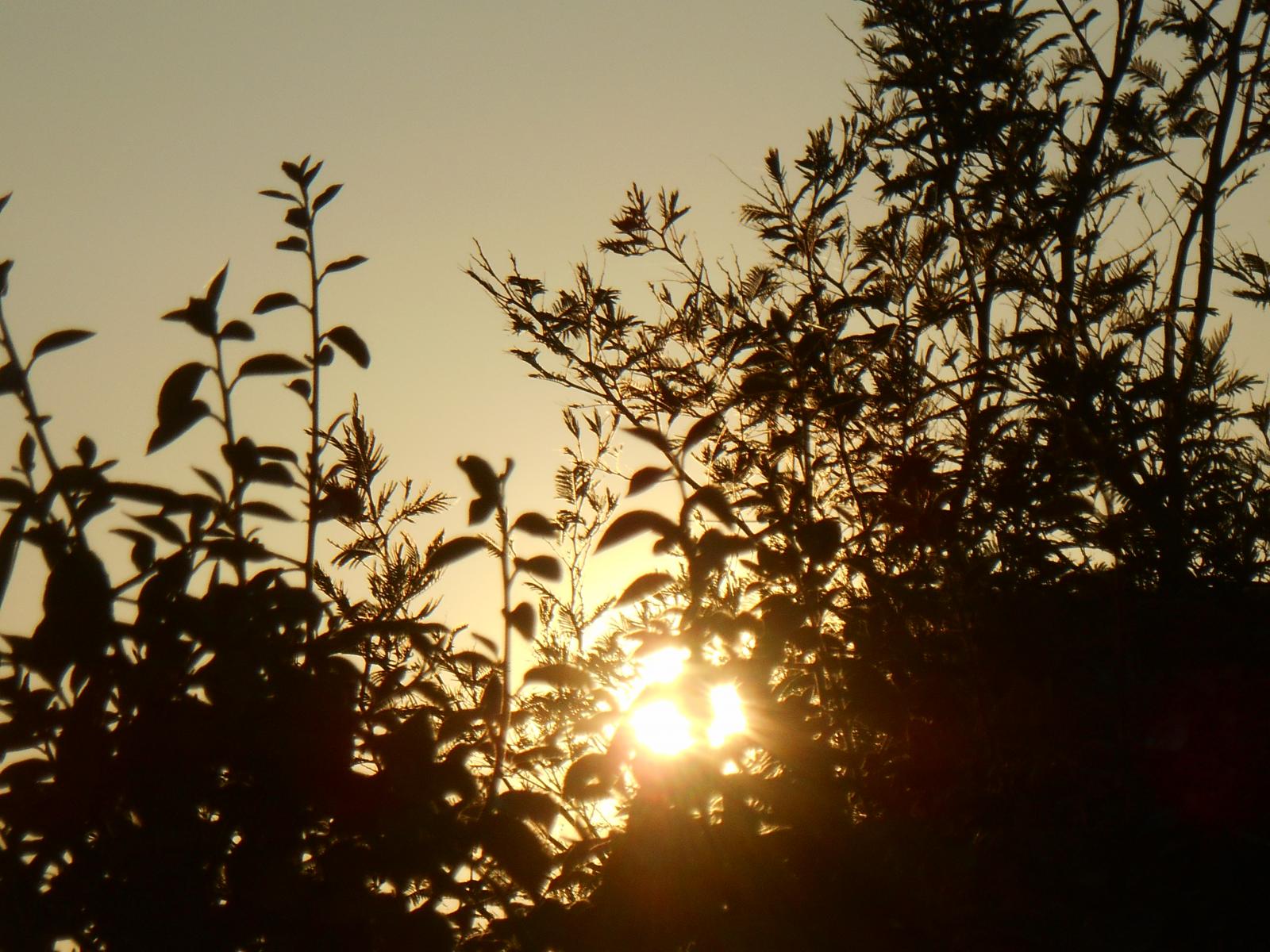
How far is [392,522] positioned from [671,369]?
1740 millimetres

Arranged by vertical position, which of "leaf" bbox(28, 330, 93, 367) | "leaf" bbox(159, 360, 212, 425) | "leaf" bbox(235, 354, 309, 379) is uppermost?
"leaf" bbox(28, 330, 93, 367)

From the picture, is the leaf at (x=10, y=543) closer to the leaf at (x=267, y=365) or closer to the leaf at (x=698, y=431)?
the leaf at (x=267, y=365)

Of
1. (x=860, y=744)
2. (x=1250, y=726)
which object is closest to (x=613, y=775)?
(x=860, y=744)

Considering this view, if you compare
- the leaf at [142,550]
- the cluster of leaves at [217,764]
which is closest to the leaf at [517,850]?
the cluster of leaves at [217,764]

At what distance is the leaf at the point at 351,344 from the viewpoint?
7.06 ft

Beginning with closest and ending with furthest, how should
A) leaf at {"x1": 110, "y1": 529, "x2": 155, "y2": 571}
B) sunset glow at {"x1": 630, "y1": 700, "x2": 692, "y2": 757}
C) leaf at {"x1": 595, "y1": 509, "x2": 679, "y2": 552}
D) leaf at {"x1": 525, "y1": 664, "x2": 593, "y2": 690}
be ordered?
1. sunset glow at {"x1": 630, "y1": 700, "x2": 692, "y2": 757}
2. leaf at {"x1": 595, "y1": 509, "x2": 679, "y2": 552}
3. leaf at {"x1": 525, "y1": 664, "x2": 593, "y2": 690}
4. leaf at {"x1": 110, "y1": 529, "x2": 155, "y2": 571}

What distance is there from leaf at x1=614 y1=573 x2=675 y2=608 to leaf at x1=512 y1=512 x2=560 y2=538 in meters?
0.18

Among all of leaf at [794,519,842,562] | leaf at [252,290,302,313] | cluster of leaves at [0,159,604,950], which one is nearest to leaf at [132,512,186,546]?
cluster of leaves at [0,159,604,950]

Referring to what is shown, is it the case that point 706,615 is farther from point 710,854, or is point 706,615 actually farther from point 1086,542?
point 1086,542

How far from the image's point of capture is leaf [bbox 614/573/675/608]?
70.0 inches

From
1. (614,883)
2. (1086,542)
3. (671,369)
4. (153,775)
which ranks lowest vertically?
(614,883)

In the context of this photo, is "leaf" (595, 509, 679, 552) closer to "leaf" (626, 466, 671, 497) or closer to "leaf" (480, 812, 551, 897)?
"leaf" (626, 466, 671, 497)

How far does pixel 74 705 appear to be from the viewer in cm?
172

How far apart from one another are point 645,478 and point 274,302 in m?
0.93
